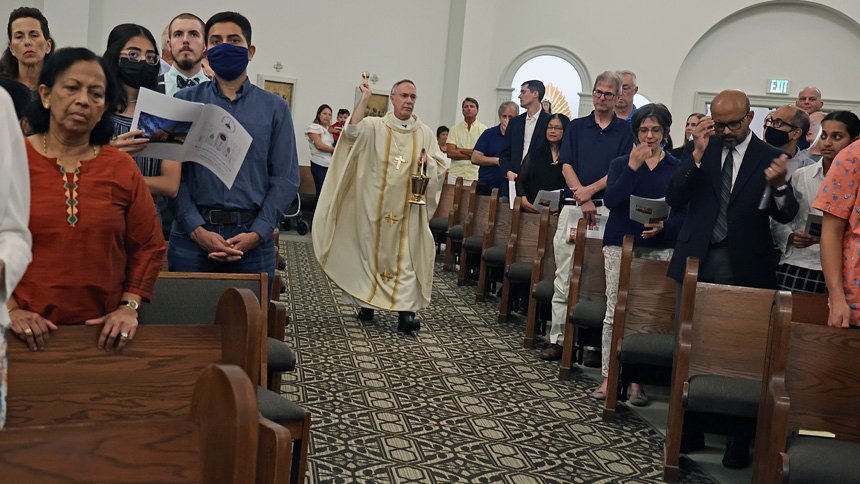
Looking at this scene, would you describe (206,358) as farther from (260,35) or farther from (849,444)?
(260,35)

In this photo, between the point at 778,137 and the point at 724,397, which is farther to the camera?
the point at 778,137

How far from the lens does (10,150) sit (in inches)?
69.3

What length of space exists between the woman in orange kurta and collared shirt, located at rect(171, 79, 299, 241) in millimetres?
1003

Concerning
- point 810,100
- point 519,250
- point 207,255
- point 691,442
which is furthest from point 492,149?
point 207,255

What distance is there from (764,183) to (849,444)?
5.02 feet

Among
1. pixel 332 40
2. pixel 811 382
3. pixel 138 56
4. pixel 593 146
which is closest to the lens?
pixel 811 382

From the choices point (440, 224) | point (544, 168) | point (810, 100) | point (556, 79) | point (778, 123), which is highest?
point (556, 79)

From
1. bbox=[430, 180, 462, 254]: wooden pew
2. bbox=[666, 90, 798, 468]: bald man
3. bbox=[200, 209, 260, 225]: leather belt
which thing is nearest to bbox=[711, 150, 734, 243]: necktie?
bbox=[666, 90, 798, 468]: bald man

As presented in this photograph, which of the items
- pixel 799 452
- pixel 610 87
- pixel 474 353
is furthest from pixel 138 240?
pixel 610 87

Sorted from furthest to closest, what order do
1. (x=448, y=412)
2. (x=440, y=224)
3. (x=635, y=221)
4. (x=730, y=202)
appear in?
(x=440, y=224), (x=635, y=221), (x=448, y=412), (x=730, y=202)

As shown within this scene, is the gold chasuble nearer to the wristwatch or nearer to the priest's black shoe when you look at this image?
the priest's black shoe

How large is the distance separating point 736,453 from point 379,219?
3412 mm

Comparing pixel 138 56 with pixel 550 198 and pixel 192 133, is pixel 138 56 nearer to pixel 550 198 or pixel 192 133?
pixel 192 133

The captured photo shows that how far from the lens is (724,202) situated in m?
4.27
